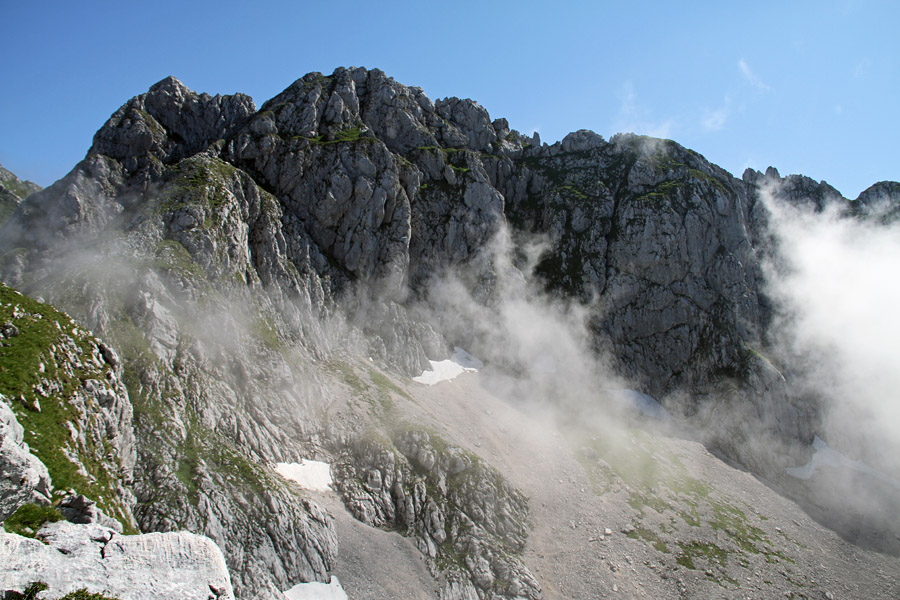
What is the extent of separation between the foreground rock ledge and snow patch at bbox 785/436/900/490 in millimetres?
94102

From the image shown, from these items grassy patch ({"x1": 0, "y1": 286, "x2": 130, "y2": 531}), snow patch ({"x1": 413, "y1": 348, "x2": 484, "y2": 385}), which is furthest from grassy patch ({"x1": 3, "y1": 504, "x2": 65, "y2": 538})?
snow patch ({"x1": 413, "y1": 348, "x2": 484, "y2": 385})

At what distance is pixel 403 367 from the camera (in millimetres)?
76375

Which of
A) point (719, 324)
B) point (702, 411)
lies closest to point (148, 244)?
point (702, 411)

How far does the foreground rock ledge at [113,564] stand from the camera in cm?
1144

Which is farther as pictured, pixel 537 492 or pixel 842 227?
pixel 842 227

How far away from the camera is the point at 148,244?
173 ft

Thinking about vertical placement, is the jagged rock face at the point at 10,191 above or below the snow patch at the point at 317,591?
above

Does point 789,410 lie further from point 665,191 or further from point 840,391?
point 665,191

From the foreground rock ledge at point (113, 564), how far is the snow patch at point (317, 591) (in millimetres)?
27864

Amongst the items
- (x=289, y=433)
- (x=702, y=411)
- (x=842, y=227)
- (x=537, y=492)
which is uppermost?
(x=842, y=227)

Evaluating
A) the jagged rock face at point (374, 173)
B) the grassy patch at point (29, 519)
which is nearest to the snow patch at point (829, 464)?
the jagged rock face at point (374, 173)

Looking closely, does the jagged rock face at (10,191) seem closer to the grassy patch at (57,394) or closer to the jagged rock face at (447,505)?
the grassy patch at (57,394)

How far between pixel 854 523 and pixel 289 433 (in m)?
81.4

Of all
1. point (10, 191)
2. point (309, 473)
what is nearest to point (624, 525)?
point (309, 473)
